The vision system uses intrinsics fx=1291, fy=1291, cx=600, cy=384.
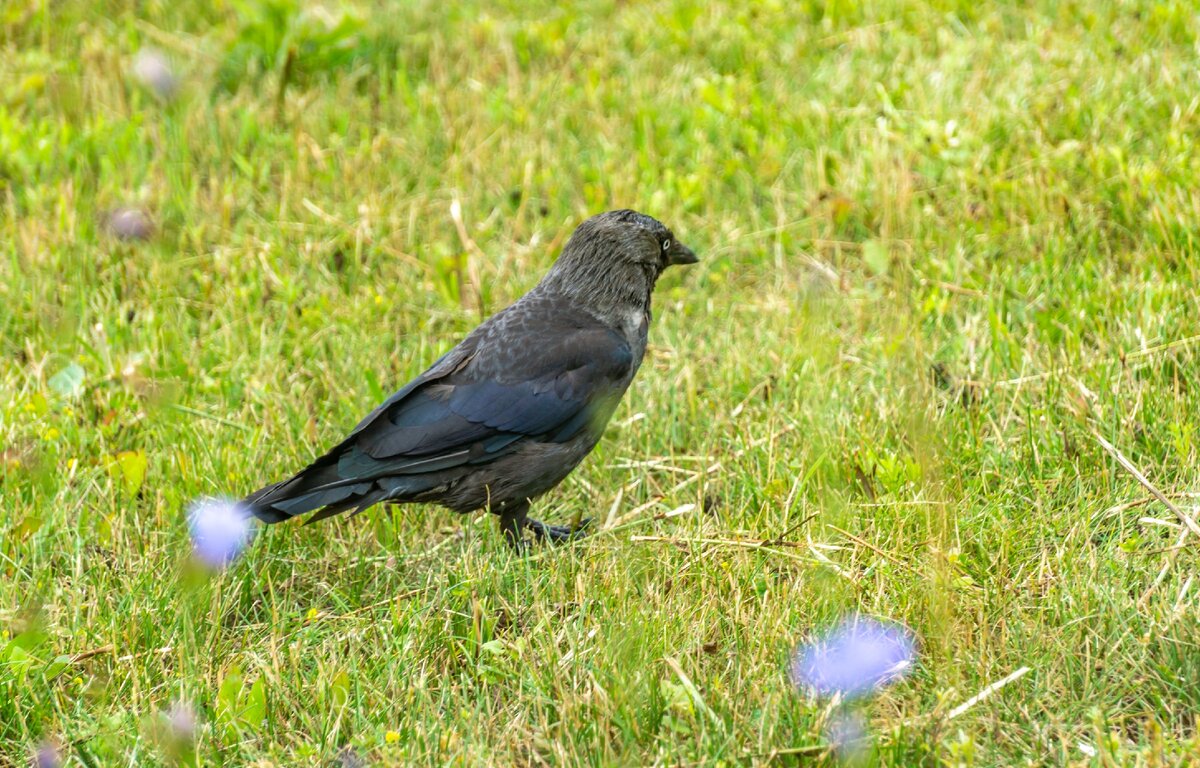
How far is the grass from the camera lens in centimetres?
311

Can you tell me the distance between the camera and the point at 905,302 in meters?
5.09

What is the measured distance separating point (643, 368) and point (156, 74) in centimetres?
362

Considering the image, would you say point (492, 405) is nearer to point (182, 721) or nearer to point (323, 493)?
point (323, 493)

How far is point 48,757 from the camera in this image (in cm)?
308

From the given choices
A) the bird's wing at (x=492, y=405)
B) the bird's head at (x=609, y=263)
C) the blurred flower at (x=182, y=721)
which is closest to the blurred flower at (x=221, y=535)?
the bird's wing at (x=492, y=405)

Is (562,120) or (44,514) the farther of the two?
(562,120)

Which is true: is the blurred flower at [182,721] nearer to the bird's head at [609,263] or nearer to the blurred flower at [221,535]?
the blurred flower at [221,535]

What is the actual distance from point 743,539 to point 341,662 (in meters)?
1.21

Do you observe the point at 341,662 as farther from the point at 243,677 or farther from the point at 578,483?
the point at 578,483

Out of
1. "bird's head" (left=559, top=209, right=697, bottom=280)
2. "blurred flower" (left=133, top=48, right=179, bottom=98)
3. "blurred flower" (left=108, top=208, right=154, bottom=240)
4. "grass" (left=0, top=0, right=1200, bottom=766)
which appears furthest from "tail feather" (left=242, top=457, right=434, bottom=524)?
"blurred flower" (left=133, top=48, right=179, bottom=98)

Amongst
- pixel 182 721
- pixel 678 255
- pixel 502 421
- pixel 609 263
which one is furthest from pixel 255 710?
pixel 678 255

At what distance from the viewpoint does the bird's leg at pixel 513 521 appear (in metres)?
4.27

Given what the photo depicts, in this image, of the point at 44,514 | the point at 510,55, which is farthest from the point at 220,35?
the point at 44,514

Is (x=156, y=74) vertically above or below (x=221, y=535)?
above
